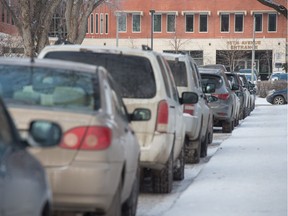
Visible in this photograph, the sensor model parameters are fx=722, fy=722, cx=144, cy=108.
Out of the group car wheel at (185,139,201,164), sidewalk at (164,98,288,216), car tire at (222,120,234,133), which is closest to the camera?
sidewalk at (164,98,288,216)

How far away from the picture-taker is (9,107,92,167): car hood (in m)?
5.82

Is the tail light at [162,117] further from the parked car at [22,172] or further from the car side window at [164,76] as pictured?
the parked car at [22,172]

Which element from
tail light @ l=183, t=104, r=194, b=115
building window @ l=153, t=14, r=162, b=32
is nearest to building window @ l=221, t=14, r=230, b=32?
building window @ l=153, t=14, r=162, b=32

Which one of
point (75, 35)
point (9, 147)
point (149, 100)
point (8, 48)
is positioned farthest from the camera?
point (8, 48)

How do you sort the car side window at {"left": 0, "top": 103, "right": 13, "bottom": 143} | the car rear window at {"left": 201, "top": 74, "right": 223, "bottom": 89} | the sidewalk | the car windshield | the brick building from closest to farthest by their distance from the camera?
the car side window at {"left": 0, "top": 103, "right": 13, "bottom": 143} < the car windshield < the sidewalk < the car rear window at {"left": 201, "top": 74, "right": 223, "bottom": 89} < the brick building

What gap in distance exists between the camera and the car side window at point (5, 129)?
442 centimetres

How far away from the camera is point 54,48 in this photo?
Answer: 911cm

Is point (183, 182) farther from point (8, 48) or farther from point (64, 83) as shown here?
point (8, 48)

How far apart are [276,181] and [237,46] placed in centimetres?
6262

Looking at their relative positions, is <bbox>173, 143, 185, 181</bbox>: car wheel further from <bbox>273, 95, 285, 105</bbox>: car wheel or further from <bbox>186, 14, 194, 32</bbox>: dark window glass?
<bbox>186, 14, 194, 32</bbox>: dark window glass

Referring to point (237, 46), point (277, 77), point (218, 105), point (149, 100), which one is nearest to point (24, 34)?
point (218, 105)

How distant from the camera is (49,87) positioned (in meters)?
6.61

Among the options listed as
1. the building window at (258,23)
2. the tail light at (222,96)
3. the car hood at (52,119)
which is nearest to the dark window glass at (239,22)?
the building window at (258,23)

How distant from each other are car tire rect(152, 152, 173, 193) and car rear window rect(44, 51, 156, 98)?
109cm
